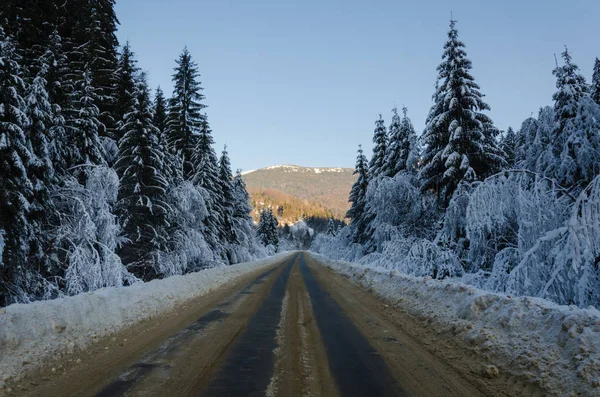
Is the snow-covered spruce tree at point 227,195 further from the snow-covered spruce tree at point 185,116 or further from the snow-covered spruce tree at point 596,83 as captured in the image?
the snow-covered spruce tree at point 596,83

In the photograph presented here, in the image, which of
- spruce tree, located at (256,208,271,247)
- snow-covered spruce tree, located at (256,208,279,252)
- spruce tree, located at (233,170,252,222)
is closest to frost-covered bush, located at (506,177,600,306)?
spruce tree, located at (233,170,252,222)

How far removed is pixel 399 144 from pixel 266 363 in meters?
23.4

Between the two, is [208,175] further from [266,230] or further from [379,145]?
[266,230]

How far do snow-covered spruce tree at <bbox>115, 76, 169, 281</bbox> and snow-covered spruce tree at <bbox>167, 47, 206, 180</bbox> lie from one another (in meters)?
7.83

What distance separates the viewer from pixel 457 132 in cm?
1588

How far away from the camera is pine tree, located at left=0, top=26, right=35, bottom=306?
893 cm

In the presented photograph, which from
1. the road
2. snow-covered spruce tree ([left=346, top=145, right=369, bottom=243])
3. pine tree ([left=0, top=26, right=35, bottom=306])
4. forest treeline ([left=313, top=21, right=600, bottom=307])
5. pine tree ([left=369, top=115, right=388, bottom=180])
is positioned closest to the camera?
the road

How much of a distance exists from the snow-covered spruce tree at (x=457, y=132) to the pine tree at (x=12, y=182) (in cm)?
1573

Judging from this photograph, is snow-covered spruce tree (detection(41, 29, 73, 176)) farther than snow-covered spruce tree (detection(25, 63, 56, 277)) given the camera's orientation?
Yes

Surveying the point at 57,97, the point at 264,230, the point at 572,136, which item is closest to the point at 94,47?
the point at 57,97

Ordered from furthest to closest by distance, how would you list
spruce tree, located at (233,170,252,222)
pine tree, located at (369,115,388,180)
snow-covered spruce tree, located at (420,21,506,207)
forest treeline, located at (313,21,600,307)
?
spruce tree, located at (233,170,252,222)
pine tree, located at (369,115,388,180)
snow-covered spruce tree, located at (420,21,506,207)
forest treeline, located at (313,21,600,307)

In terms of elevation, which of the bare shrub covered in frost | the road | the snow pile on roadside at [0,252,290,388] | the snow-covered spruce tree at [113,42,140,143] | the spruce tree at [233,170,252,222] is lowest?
the road

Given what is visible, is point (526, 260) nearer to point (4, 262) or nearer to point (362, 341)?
point (362, 341)

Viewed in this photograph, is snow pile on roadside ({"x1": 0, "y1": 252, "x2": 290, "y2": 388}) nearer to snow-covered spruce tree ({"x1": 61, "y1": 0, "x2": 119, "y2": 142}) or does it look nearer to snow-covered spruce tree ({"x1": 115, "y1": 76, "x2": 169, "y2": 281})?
snow-covered spruce tree ({"x1": 115, "y1": 76, "x2": 169, "y2": 281})
